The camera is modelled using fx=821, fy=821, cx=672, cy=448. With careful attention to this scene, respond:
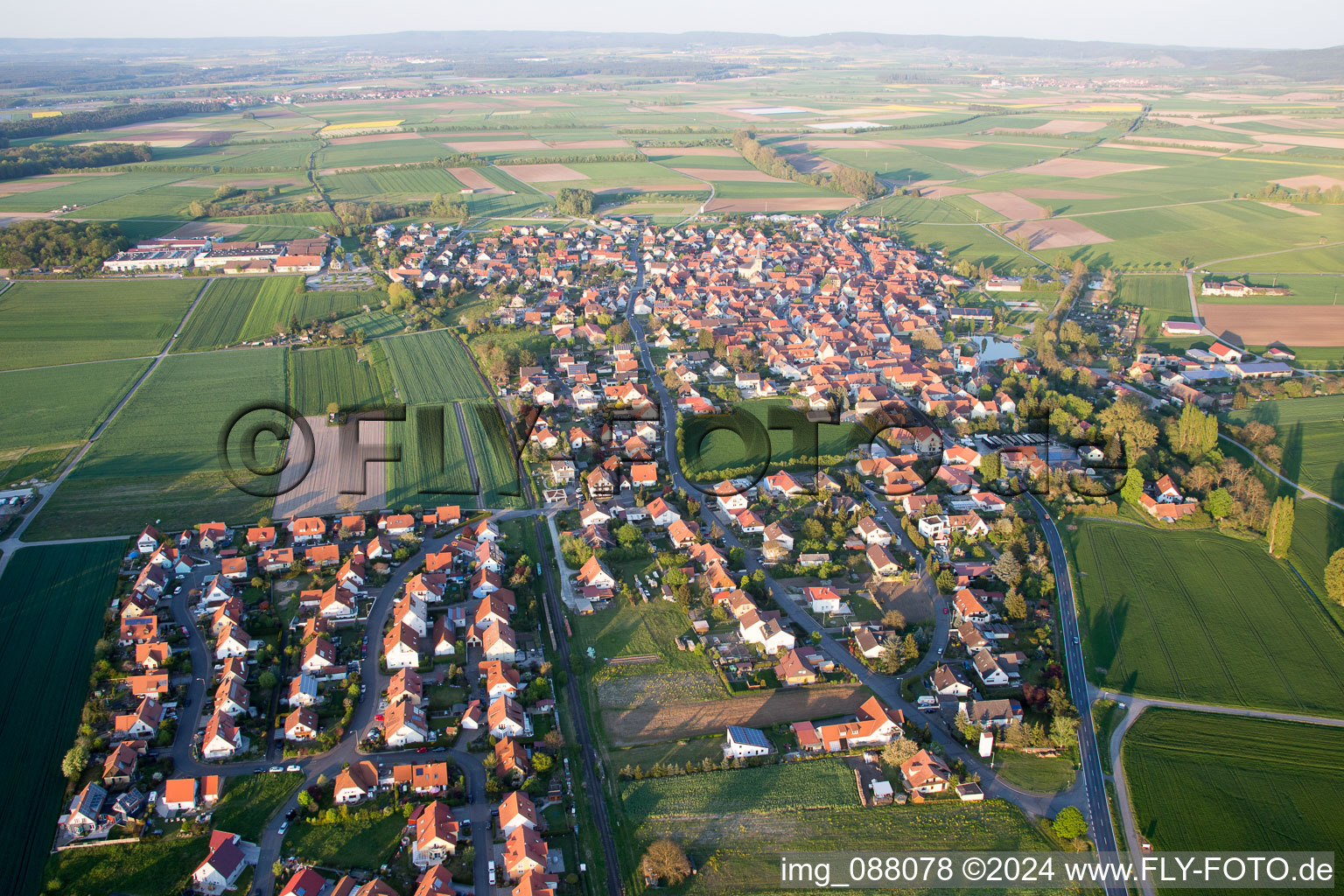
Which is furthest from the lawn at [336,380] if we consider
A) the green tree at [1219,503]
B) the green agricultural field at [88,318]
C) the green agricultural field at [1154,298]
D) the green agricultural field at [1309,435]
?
the green agricultural field at [1154,298]

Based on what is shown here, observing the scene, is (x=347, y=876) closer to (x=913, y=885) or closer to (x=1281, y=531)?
(x=913, y=885)

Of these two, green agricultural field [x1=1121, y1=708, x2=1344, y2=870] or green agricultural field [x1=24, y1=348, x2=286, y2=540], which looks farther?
green agricultural field [x1=24, y1=348, x2=286, y2=540]

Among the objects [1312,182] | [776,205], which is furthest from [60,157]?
[1312,182]

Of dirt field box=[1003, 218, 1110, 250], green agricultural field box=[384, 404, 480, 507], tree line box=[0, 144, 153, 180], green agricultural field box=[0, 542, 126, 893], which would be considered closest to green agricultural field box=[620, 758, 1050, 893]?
green agricultural field box=[0, 542, 126, 893]

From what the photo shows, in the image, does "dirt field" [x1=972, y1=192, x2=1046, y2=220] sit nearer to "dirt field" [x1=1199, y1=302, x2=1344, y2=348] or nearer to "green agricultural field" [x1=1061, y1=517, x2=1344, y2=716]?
"dirt field" [x1=1199, y1=302, x2=1344, y2=348]

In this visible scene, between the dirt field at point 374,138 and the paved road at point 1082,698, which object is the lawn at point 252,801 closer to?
the paved road at point 1082,698

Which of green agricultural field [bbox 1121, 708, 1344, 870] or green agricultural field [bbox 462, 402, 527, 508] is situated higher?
green agricultural field [bbox 462, 402, 527, 508]

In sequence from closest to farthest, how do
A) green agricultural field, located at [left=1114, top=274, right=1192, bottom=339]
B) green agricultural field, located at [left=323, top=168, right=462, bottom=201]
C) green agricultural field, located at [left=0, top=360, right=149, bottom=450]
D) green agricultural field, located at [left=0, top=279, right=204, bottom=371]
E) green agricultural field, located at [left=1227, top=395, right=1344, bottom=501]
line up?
green agricultural field, located at [left=1227, top=395, right=1344, bottom=501] → green agricultural field, located at [left=0, top=360, right=149, bottom=450] → green agricultural field, located at [left=0, top=279, right=204, bottom=371] → green agricultural field, located at [left=1114, top=274, right=1192, bottom=339] → green agricultural field, located at [left=323, top=168, right=462, bottom=201]

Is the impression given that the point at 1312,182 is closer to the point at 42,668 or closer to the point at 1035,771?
the point at 1035,771
